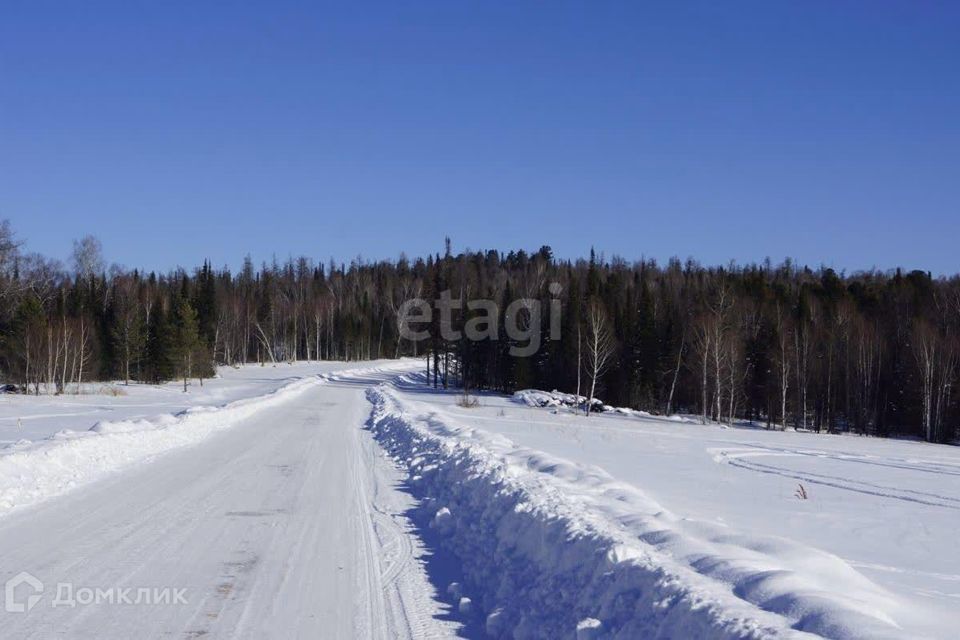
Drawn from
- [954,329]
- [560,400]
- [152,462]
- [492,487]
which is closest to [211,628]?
[492,487]

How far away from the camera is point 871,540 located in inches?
386

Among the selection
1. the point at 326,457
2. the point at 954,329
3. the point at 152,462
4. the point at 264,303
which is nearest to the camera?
the point at 152,462

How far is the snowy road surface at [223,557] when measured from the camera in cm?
578

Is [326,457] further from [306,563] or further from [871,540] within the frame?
[871,540]

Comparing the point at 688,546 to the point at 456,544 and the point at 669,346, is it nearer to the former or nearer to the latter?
the point at 456,544

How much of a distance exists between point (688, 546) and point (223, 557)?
4825 mm

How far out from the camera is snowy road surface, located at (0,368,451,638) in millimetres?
5777

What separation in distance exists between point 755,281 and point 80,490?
83347 mm

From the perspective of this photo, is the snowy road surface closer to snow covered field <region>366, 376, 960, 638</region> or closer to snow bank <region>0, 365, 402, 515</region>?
snow bank <region>0, 365, 402, 515</region>

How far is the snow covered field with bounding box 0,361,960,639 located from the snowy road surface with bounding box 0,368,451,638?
3cm

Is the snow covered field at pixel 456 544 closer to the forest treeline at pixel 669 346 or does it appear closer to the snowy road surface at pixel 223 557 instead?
the snowy road surface at pixel 223 557

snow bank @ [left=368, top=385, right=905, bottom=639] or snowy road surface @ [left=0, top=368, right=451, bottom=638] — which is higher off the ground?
snow bank @ [left=368, top=385, right=905, bottom=639]

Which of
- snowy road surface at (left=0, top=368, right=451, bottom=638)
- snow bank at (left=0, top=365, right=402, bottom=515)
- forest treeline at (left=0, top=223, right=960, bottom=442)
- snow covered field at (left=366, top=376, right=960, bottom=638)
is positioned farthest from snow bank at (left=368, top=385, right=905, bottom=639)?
forest treeline at (left=0, top=223, right=960, bottom=442)

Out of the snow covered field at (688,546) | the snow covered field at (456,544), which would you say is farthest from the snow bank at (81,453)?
the snow covered field at (688,546)
